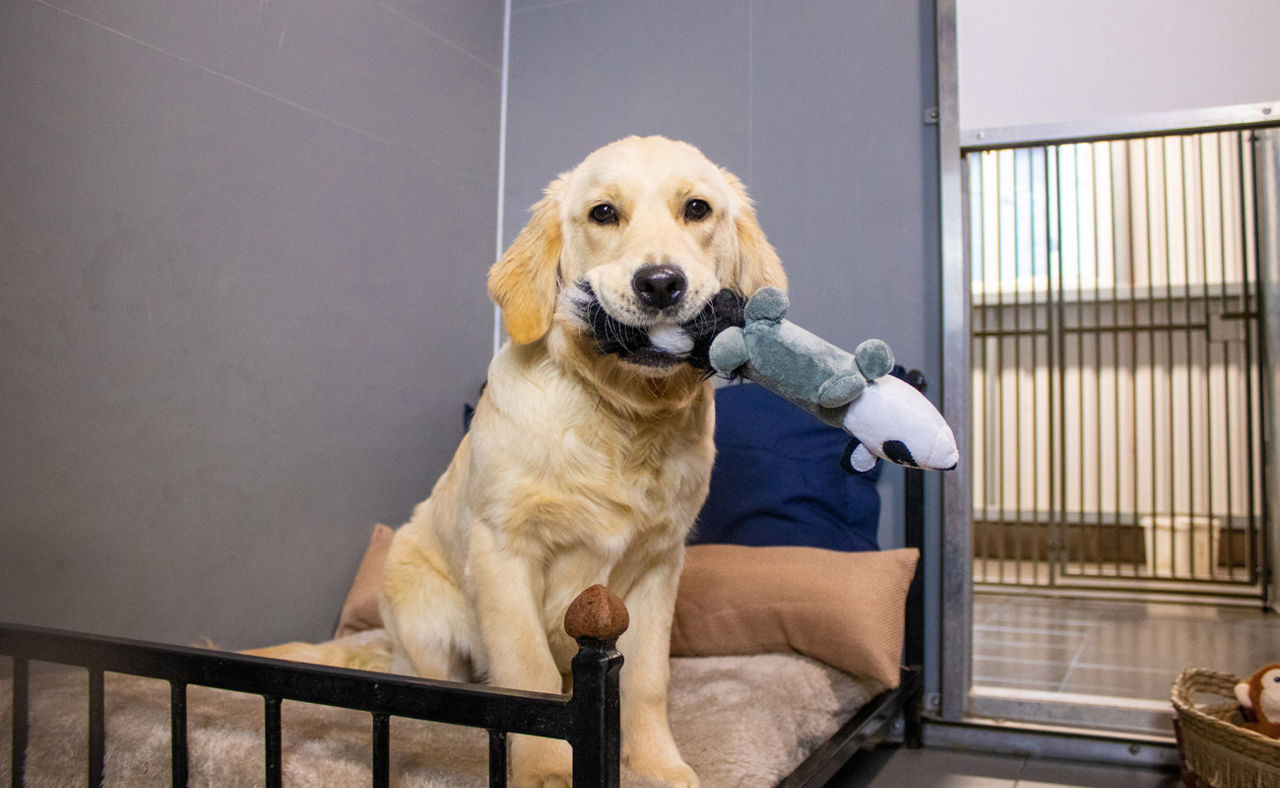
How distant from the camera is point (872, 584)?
2.13 m

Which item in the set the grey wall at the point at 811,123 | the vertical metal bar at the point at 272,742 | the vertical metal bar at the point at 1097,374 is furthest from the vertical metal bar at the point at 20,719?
the vertical metal bar at the point at 1097,374

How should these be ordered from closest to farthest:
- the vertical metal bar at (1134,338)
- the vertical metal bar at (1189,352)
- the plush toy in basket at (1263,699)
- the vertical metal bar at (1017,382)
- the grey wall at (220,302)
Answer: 1. the grey wall at (220,302)
2. the plush toy in basket at (1263,699)
3. the vertical metal bar at (1017,382)
4. the vertical metal bar at (1189,352)
5. the vertical metal bar at (1134,338)

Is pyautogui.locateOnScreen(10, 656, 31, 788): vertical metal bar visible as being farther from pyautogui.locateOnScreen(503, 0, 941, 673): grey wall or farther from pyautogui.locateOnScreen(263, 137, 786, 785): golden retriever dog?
pyautogui.locateOnScreen(503, 0, 941, 673): grey wall

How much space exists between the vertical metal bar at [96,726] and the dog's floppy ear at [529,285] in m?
0.78

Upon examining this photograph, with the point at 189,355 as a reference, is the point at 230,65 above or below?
above

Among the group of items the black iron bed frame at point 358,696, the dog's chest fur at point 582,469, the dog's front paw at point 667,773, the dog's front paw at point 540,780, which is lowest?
the dog's front paw at point 667,773

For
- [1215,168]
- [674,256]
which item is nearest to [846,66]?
[674,256]

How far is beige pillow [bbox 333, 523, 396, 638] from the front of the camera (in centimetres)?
241

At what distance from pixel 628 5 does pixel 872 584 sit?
7.35ft

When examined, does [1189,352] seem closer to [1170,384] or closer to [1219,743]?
[1170,384]

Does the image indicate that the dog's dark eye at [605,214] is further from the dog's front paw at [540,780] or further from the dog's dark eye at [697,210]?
the dog's front paw at [540,780]

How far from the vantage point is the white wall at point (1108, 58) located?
242 centimetres

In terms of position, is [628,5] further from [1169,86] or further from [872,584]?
[872,584]

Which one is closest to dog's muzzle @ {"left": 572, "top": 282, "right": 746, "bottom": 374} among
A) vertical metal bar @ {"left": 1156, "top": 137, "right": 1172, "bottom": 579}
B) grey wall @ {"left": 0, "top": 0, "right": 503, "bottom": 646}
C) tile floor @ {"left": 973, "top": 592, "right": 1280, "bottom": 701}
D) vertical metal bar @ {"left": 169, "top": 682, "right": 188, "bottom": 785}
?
vertical metal bar @ {"left": 169, "top": 682, "right": 188, "bottom": 785}
